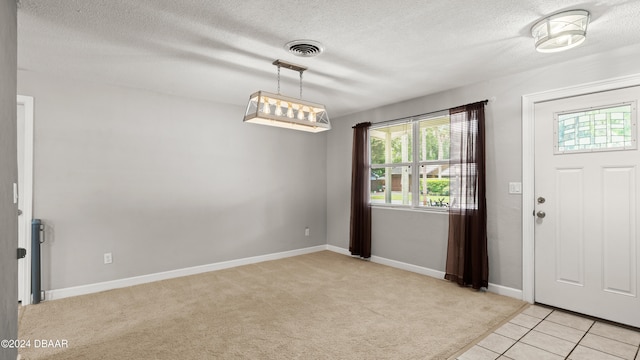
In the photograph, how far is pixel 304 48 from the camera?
282 centimetres

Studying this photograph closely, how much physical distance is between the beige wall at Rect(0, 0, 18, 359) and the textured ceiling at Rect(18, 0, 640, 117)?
23.2 inches

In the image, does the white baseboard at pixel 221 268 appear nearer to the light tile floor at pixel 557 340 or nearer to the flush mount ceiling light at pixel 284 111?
the light tile floor at pixel 557 340

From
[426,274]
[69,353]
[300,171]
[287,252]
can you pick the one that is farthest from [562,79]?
[69,353]

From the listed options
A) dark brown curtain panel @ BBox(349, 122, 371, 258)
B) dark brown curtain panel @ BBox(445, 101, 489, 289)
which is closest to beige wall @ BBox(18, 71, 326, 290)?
dark brown curtain panel @ BBox(349, 122, 371, 258)

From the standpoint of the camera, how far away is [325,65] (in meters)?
3.29

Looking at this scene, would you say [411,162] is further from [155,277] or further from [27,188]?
[27,188]

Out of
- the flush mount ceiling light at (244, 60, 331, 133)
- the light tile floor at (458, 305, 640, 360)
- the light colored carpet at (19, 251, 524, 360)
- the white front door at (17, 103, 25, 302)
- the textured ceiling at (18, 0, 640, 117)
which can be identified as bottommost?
the light tile floor at (458, 305, 640, 360)

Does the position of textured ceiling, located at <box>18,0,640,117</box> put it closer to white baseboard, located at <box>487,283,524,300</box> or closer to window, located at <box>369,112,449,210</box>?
window, located at <box>369,112,449,210</box>

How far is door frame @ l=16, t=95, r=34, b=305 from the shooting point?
3332 mm

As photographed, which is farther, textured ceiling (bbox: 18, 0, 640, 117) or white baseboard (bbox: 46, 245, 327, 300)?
white baseboard (bbox: 46, 245, 327, 300)

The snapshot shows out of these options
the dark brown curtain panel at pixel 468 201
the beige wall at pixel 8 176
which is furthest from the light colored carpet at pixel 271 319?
the beige wall at pixel 8 176

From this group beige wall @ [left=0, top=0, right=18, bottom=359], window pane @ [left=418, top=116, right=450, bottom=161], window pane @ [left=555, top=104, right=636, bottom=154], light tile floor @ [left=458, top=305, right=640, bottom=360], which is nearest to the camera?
beige wall @ [left=0, top=0, right=18, bottom=359]

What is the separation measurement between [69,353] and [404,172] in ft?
13.7

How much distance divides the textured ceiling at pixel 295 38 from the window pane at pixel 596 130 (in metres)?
0.57
